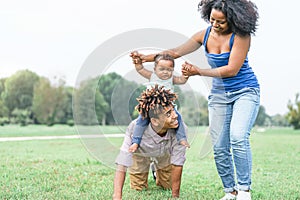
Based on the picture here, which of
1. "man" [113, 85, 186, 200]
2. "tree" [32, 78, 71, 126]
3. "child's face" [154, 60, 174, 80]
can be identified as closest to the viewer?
"man" [113, 85, 186, 200]

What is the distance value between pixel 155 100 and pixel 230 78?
2.47 ft

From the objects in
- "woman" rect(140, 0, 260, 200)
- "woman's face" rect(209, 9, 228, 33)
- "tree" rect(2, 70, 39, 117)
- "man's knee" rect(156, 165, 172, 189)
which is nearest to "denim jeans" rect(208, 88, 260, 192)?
"woman" rect(140, 0, 260, 200)

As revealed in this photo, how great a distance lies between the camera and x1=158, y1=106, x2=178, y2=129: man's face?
13.6 ft

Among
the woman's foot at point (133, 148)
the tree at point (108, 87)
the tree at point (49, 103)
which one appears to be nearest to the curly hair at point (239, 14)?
the tree at point (108, 87)

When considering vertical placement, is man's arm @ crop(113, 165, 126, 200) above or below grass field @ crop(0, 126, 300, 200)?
above

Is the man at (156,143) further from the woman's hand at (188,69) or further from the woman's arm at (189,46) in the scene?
the woman's arm at (189,46)

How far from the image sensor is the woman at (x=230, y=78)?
13.4 ft

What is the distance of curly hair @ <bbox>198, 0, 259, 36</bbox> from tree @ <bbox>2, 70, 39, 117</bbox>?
27.2 metres

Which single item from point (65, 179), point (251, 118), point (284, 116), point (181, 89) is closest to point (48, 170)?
point (65, 179)

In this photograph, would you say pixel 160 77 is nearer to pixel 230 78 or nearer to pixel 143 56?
pixel 143 56

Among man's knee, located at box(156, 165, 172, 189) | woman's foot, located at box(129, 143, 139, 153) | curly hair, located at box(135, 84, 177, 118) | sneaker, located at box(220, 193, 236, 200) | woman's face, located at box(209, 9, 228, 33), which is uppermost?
woman's face, located at box(209, 9, 228, 33)

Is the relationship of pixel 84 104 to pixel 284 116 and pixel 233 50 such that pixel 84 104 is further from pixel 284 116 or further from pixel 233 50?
pixel 284 116

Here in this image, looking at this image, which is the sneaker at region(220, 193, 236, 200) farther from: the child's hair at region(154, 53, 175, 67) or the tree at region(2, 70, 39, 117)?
the tree at region(2, 70, 39, 117)

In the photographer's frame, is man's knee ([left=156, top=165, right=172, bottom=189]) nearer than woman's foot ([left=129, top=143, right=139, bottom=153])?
No
